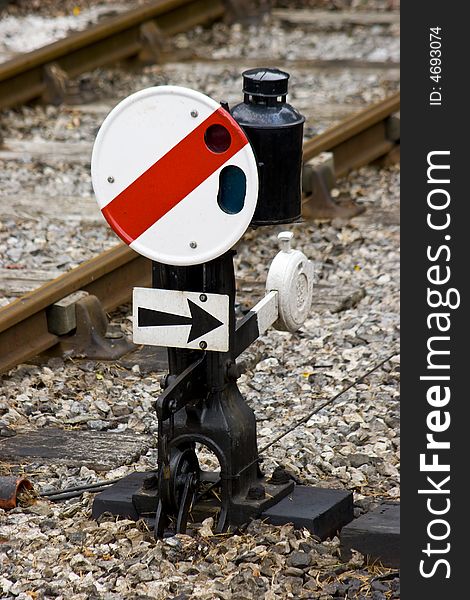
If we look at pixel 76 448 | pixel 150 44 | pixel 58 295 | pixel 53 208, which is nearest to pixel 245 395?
pixel 76 448

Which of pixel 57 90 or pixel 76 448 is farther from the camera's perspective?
pixel 57 90

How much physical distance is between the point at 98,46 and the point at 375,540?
775 centimetres

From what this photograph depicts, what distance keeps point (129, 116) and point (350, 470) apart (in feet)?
5.09

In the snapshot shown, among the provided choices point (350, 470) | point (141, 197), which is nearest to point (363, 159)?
point (350, 470)

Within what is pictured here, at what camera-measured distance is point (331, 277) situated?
24.7 feet

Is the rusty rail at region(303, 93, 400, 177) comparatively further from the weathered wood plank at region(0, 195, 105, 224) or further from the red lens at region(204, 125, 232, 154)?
the red lens at region(204, 125, 232, 154)

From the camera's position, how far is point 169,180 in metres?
4.36

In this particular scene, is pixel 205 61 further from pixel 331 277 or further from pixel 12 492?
pixel 12 492

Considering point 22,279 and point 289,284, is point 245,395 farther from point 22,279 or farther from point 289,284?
point 22,279

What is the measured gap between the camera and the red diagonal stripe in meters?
4.29

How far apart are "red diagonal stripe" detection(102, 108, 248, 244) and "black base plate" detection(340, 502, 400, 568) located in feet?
3.53

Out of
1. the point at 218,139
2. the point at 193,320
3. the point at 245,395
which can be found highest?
the point at 218,139

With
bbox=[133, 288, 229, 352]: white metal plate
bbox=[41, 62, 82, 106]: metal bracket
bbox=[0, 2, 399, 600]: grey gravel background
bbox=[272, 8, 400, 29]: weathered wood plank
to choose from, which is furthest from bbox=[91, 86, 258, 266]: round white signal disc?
bbox=[272, 8, 400, 29]: weathered wood plank

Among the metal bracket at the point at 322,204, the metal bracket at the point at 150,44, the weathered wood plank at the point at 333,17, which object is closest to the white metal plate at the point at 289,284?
the metal bracket at the point at 322,204
